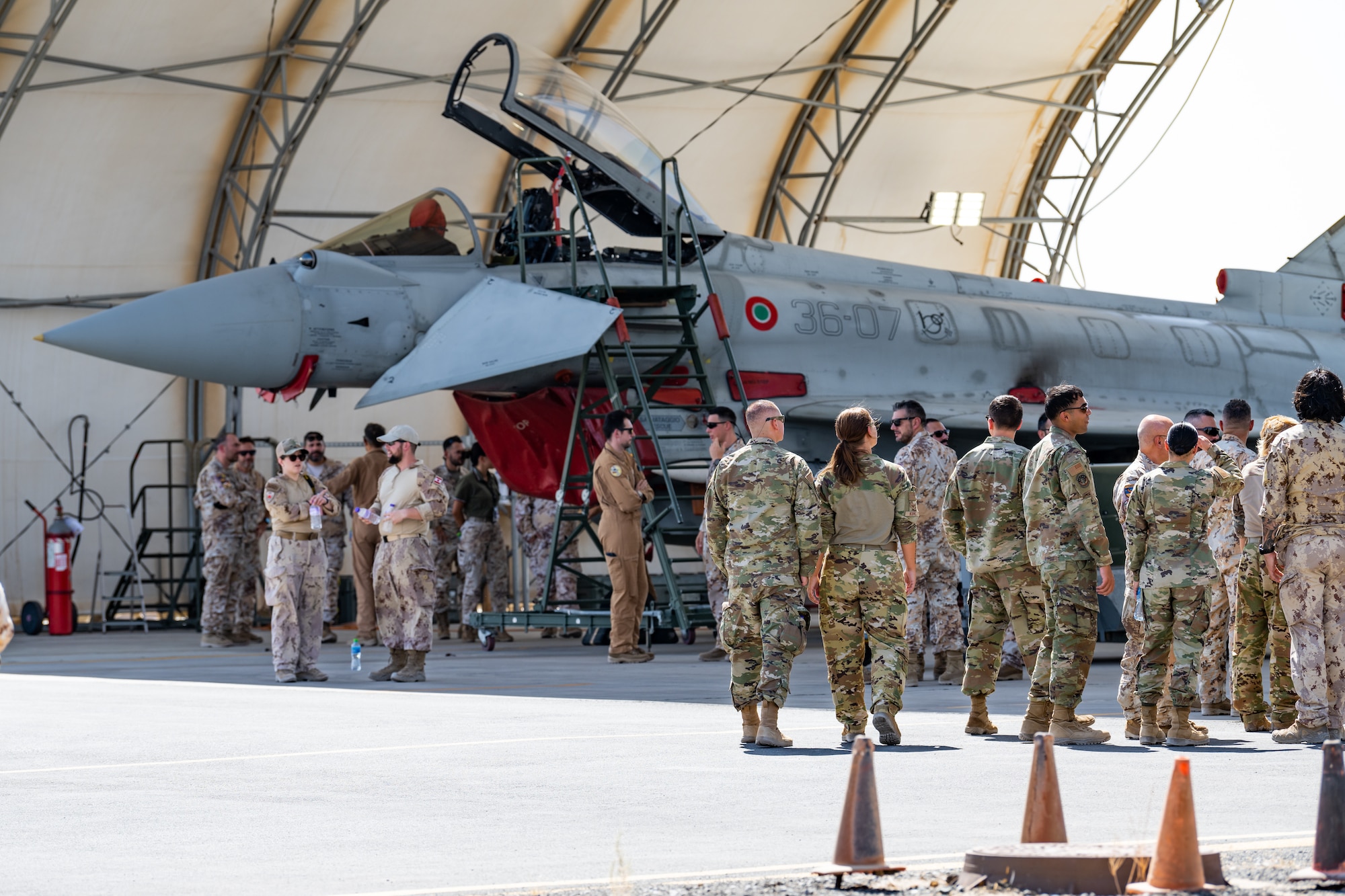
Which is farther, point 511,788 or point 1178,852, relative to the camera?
point 511,788

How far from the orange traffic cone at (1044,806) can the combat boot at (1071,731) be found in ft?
9.78

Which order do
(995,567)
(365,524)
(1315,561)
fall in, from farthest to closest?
1. (365,524)
2. (995,567)
3. (1315,561)

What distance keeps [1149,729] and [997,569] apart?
1.02 metres

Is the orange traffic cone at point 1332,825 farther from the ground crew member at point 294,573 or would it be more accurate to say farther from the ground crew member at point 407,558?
the ground crew member at point 294,573

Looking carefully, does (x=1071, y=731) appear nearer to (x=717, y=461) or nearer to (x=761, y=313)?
(x=717, y=461)

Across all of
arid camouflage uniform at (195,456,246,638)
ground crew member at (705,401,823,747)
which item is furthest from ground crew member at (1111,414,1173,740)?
arid camouflage uniform at (195,456,246,638)

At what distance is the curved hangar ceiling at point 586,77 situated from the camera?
18.7 meters

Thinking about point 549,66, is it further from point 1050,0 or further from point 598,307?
point 1050,0

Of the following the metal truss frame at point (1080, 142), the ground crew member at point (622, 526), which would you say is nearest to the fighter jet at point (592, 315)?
the ground crew member at point (622, 526)

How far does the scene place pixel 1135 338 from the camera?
672 inches

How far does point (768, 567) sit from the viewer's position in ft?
25.0

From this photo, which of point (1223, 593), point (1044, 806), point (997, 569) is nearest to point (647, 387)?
point (1223, 593)

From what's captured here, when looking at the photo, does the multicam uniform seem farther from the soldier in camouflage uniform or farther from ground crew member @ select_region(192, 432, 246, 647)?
ground crew member @ select_region(192, 432, 246, 647)

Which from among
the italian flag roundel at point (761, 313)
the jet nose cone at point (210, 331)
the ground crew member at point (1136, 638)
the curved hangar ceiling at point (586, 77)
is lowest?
the ground crew member at point (1136, 638)
